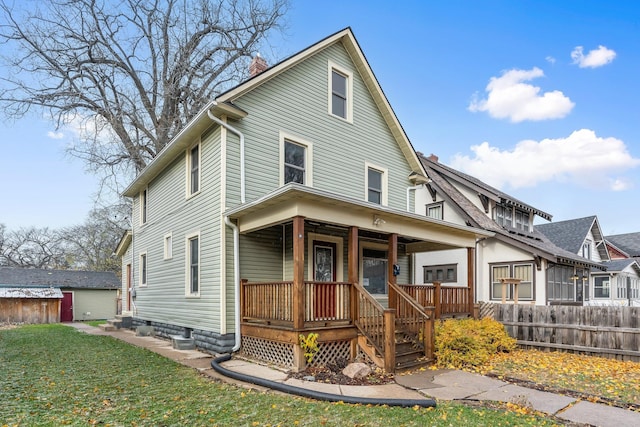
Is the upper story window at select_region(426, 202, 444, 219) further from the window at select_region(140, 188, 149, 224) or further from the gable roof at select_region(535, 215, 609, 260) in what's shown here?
the window at select_region(140, 188, 149, 224)

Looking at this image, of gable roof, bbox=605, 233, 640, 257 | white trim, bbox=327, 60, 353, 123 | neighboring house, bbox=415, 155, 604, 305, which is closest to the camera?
white trim, bbox=327, 60, 353, 123

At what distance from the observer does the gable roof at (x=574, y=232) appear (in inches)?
886

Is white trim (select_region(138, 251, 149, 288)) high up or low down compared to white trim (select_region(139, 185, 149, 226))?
down

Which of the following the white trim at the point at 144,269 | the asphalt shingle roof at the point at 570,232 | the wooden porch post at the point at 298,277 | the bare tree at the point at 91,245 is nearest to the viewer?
the wooden porch post at the point at 298,277

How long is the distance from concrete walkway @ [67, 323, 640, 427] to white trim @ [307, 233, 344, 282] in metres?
3.02

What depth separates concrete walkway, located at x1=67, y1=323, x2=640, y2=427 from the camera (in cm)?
544

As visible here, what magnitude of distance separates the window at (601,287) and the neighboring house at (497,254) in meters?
4.70

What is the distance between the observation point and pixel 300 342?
7520 millimetres

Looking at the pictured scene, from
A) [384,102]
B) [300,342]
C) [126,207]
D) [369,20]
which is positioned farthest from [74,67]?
[300,342]

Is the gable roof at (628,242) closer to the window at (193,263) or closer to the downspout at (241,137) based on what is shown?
the downspout at (241,137)

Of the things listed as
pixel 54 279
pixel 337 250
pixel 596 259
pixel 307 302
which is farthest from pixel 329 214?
pixel 54 279

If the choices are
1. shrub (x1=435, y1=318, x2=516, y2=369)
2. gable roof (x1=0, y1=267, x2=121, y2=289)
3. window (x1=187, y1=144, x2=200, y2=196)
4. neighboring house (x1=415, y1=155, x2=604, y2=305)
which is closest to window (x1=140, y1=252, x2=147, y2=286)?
window (x1=187, y1=144, x2=200, y2=196)

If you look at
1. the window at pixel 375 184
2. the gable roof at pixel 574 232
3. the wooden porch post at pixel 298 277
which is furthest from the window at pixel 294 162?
the gable roof at pixel 574 232

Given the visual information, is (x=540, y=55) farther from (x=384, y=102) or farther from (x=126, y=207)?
(x=126, y=207)
